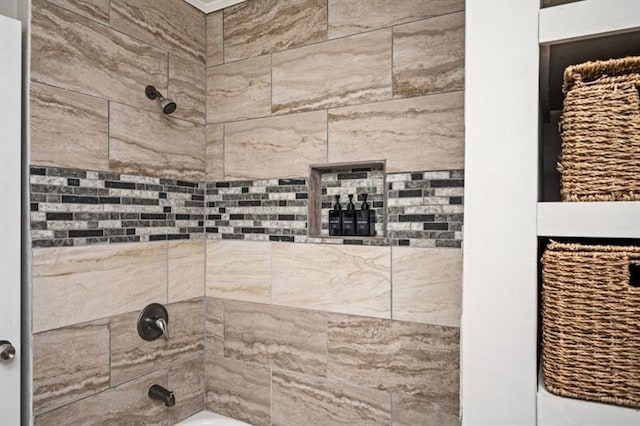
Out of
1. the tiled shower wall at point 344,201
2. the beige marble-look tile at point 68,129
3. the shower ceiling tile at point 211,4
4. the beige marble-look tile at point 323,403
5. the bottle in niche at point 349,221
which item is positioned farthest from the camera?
the shower ceiling tile at point 211,4

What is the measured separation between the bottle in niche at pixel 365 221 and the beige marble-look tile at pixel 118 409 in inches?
46.7

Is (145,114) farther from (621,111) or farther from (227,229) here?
(621,111)

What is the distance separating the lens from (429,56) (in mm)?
1752

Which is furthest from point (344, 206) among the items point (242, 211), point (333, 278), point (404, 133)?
point (242, 211)

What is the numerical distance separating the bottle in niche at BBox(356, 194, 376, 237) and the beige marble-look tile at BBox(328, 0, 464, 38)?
2.43 feet

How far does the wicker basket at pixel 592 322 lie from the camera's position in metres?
0.81

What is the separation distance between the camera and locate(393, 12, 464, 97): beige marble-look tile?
5.59 feet

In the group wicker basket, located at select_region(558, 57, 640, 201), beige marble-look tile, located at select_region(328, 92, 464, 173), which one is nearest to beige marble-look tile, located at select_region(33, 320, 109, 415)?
beige marble-look tile, located at select_region(328, 92, 464, 173)

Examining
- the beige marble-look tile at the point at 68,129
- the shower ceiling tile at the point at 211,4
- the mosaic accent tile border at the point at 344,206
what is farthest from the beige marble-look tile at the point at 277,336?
the shower ceiling tile at the point at 211,4

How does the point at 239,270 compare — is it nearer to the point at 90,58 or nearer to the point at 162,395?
the point at 162,395

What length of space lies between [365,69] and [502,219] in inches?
46.5

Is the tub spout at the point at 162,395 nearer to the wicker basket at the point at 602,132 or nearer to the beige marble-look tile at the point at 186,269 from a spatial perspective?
the beige marble-look tile at the point at 186,269

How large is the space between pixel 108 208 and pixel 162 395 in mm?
883

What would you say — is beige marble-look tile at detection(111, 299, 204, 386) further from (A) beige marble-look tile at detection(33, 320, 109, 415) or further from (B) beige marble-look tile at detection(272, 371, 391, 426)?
(B) beige marble-look tile at detection(272, 371, 391, 426)
